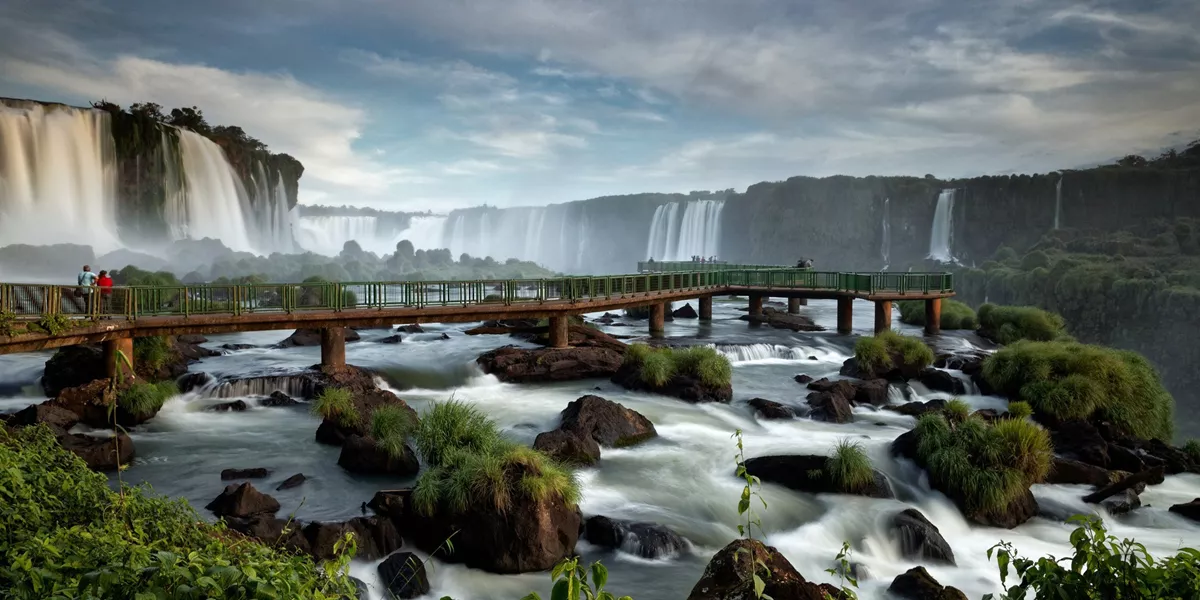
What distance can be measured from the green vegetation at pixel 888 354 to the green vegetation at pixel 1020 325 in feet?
32.8

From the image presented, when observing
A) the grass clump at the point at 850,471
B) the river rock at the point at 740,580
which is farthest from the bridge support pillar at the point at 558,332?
the river rock at the point at 740,580

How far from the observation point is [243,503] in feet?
38.2

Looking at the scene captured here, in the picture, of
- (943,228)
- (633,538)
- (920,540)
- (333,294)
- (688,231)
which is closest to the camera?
(633,538)

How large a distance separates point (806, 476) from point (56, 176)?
187 feet

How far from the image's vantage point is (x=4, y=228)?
48812 millimetres

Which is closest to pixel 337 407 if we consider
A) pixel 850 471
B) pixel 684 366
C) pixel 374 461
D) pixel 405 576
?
pixel 374 461

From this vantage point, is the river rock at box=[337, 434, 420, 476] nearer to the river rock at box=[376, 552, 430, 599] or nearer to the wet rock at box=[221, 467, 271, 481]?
the wet rock at box=[221, 467, 271, 481]

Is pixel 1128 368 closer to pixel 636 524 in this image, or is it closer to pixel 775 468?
pixel 775 468

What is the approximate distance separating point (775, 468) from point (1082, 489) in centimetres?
639

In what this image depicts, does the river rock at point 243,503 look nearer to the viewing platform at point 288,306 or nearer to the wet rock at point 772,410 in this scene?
the viewing platform at point 288,306

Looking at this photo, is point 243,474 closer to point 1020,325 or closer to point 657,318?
point 657,318


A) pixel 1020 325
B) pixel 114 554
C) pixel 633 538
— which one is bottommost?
pixel 633 538

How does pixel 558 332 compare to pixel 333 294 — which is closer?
pixel 333 294

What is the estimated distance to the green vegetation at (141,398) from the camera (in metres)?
→ 17.9
